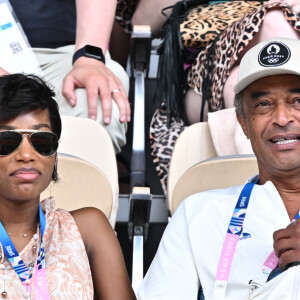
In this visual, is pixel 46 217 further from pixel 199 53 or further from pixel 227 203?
pixel 199 53

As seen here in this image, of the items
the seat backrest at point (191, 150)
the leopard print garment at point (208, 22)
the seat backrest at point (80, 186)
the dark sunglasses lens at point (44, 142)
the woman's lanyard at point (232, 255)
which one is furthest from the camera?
the leopard print garment at point (208, 22)

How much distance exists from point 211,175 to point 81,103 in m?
0.59

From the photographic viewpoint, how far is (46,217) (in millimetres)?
1921

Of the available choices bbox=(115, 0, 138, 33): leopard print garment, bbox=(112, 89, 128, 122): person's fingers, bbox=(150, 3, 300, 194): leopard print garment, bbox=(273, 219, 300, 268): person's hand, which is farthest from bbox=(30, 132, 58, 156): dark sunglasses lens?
bbox=(115, 0, 138, 33): leopard print garment

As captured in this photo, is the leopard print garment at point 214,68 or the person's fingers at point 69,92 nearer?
the person's fingers at point 69,92

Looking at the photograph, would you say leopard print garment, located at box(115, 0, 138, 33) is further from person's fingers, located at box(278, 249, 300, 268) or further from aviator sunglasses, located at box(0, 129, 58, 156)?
person's fingers, located at box(278, 249, 300, 268)

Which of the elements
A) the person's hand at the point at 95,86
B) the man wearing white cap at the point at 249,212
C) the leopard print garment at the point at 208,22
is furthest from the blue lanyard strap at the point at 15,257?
the leopard print garment at the point at 208,22

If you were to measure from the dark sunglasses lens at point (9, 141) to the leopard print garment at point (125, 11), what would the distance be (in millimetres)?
1675

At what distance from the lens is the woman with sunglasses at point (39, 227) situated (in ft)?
5.84

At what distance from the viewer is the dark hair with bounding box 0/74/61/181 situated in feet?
6.14

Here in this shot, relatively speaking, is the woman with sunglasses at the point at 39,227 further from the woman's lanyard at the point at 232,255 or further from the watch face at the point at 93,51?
the watch face at the point at 93,51

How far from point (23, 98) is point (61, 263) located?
1.30ft

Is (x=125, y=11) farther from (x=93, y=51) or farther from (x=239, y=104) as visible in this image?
(x=239, y=104)

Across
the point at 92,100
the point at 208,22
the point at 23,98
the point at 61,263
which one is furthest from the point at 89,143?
the point at 208,22
